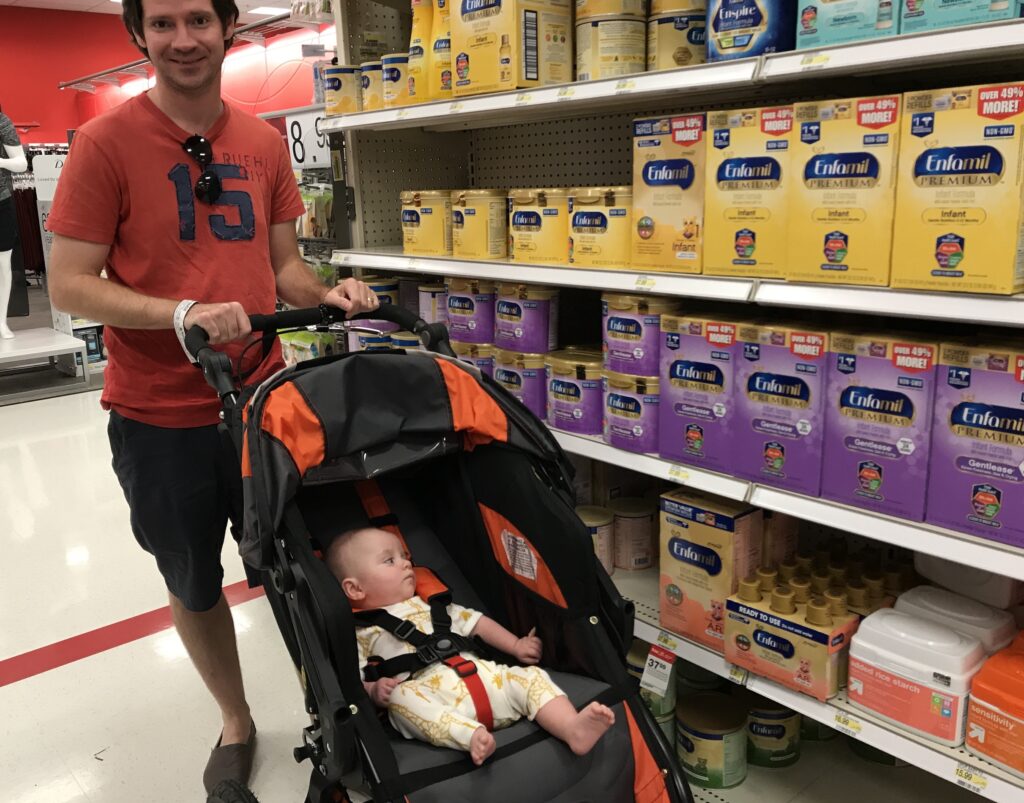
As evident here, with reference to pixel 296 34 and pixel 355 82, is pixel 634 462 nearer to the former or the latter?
pixel 355 82

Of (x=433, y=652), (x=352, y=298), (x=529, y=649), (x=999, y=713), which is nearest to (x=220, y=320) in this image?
(x=352, y=298)

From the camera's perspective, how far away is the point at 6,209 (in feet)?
22.1

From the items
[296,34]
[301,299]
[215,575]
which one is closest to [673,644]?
[215,575]

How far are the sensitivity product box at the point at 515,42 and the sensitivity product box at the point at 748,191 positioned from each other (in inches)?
21.9

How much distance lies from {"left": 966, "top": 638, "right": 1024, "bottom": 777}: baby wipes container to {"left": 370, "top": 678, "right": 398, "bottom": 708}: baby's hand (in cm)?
108

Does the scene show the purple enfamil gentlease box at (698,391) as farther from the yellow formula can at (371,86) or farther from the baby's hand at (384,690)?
the yellow formula can at (371,86)

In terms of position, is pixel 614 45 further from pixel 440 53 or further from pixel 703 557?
pixel 703 557

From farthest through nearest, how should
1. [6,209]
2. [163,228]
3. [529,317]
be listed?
[6,209], [529,317], [163,228]

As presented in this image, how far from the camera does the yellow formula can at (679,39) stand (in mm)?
1953

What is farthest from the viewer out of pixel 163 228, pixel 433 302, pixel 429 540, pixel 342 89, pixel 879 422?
pixel 342 89

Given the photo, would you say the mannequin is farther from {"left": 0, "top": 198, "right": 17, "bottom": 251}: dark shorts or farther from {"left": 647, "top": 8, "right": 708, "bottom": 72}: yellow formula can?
{"left": 647, "top": 8, "right": 708, "bottom": 72}: yellow formula can

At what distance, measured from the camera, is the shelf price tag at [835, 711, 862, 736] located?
1.77 metres

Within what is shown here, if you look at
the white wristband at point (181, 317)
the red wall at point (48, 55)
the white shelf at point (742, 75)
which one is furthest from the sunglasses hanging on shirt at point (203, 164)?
the red wall at point (48, 55)

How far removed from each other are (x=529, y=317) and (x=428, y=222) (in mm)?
510
